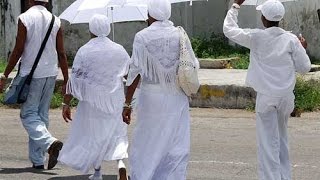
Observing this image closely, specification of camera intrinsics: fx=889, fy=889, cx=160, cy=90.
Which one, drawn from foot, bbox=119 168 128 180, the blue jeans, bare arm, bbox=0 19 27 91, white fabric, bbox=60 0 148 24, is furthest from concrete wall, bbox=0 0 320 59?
foot, bbox=119 168 128 180

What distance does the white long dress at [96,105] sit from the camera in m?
8.52

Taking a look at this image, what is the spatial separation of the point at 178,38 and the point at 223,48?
39.6 ft

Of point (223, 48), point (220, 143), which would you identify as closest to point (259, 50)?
point (220, 143)

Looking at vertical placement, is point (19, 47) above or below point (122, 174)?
above

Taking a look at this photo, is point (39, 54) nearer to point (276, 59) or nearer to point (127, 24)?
point (276, 59)

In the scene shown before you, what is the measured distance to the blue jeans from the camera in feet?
30.4

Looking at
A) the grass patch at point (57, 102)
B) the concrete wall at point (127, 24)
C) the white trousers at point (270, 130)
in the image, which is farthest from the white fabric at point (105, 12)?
the concrete wall at point (127, 24)

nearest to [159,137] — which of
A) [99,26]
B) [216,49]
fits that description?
[99,26]

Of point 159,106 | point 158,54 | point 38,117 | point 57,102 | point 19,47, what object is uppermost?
point 158,54

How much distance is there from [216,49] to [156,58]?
477 inches

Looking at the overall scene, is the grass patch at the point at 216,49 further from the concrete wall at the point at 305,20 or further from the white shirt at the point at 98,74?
the white shirt at the point at 98,74

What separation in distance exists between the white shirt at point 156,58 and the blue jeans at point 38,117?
206 centimetres

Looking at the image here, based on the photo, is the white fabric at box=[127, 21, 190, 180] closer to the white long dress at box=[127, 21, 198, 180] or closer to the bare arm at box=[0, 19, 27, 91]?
the white long dress at box=[127, 21, 198, 180]

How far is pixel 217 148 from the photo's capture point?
1087 cm
